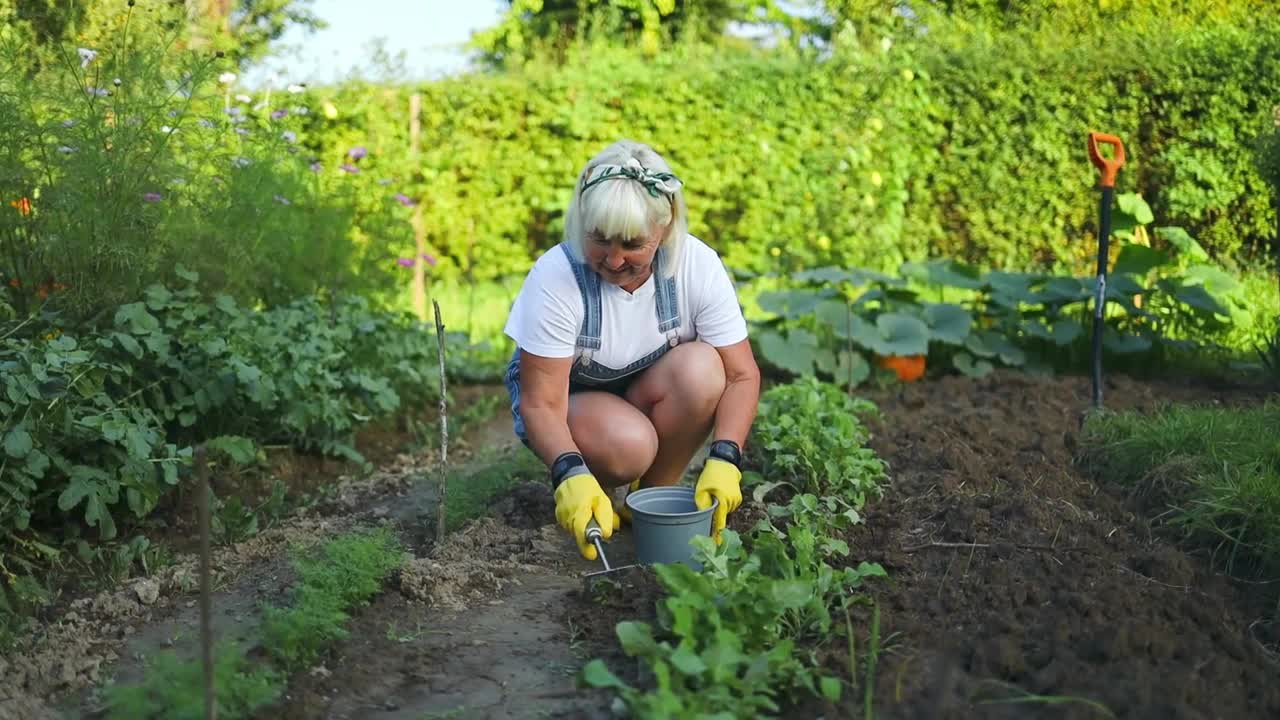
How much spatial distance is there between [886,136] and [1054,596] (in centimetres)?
540

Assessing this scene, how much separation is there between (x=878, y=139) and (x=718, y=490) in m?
5.12

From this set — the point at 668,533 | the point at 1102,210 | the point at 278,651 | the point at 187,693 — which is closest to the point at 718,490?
the point at 668,533

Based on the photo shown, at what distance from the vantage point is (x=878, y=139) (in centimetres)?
695

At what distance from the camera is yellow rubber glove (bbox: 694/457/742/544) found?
7.86 feet

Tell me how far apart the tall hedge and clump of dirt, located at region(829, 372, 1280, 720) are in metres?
2.91

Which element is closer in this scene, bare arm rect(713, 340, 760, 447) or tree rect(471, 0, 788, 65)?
bare arm rect(713, 340, 760, 447)

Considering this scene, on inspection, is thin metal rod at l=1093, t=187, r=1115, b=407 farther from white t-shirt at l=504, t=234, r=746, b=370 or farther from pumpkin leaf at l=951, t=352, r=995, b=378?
white t-shirt at l=504, t=234, r=746, b=370

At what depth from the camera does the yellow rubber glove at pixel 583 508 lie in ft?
7.59

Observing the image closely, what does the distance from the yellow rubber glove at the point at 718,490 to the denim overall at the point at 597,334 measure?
0.46 meters

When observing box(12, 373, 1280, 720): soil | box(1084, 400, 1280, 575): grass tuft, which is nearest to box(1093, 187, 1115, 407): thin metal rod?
box(1084, 400, 1280, 575): grass tuft

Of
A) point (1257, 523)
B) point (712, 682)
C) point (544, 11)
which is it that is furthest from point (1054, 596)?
point (544, 11)

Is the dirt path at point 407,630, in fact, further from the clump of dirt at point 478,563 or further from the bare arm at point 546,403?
the bare arm at point 546,403

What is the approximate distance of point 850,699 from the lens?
5.74 ft

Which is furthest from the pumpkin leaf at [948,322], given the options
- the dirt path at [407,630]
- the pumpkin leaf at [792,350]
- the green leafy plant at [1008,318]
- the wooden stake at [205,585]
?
the wooden stake at [205,585]
